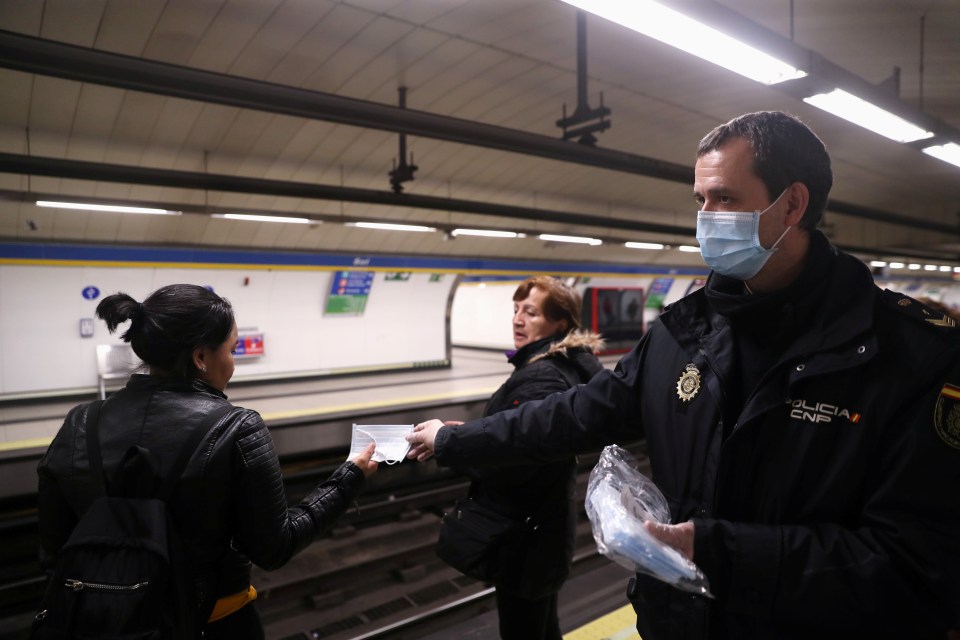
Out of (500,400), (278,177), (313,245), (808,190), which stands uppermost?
(278,177)

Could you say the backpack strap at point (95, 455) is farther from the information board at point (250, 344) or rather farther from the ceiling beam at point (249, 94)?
the information board at point (250, 344)

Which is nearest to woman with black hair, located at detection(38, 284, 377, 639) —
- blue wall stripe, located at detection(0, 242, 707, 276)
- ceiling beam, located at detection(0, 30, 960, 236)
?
ceiling beam, located at detection(0, 30, 960, 236)

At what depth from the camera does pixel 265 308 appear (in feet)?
40.1

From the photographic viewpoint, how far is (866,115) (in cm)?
461

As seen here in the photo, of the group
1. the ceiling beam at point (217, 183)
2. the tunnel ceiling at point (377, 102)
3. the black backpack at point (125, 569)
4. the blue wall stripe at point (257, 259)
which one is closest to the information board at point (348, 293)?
the blue wall stripe at point (257, 259)

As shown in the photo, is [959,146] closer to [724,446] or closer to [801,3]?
[801,3]

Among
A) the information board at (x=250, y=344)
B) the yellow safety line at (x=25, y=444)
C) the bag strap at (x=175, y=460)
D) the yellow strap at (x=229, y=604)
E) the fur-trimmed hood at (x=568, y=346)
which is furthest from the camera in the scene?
the information board at (x=250, y=344)

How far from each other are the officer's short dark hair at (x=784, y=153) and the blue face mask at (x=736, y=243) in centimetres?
6

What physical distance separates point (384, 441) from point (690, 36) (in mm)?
2813

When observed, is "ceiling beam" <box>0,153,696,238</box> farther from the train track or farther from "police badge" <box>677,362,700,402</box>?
"police badge" <box>677,362,700,402</box>

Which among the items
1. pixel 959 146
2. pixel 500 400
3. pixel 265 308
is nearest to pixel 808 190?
pixel 500 400

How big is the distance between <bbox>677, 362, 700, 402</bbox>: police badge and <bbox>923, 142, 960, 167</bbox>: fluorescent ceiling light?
576 cm

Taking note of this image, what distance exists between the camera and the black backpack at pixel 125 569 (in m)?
1.47

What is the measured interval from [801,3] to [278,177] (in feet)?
26.7
